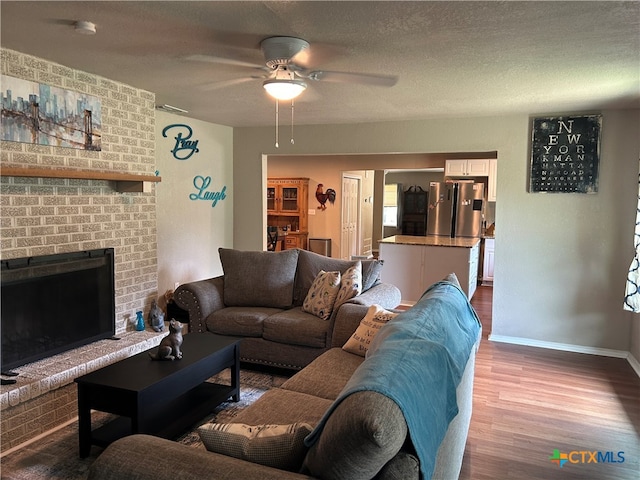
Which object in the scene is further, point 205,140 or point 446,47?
point 205,140

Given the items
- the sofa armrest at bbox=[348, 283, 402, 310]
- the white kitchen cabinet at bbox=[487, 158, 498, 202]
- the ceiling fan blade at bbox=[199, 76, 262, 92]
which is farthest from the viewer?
the white kitchen cabinet at bbox=[487, 158, 498, 202]

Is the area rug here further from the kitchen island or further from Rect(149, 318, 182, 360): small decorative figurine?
the kitchen island

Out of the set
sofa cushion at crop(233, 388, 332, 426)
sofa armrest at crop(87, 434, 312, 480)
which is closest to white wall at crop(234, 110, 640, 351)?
sofa cushion at crop(233, 388, 332, 426)

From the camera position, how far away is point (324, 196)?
30.5 ft

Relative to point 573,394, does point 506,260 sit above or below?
above

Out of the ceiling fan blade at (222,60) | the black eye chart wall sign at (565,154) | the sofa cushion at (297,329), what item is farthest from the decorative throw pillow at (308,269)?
the black eye chart wall sign at (565,154)

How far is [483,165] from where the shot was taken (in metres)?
7.42

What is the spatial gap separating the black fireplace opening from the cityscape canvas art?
0.82 metres

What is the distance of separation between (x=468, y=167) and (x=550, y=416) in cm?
494

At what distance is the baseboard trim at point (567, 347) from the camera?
4.44m

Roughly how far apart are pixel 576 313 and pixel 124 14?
4606 mm

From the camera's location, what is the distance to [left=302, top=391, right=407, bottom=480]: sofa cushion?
1.22 metres

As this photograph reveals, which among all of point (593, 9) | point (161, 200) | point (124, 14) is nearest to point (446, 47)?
point (593, 9)

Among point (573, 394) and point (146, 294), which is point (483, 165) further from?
point (146, 294)
